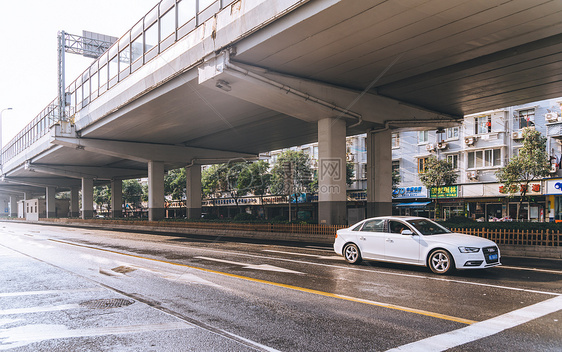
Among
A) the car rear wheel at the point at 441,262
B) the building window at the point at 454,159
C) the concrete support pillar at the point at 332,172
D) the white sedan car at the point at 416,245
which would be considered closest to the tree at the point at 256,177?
the building window at the point at 454,159

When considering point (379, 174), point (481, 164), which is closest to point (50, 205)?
point (379, 174)

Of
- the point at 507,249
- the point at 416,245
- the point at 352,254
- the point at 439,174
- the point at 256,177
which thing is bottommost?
the point at 507,249

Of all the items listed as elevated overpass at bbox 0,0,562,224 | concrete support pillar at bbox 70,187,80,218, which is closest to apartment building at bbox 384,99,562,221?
elevated overpass at bbox 0,0,562,224

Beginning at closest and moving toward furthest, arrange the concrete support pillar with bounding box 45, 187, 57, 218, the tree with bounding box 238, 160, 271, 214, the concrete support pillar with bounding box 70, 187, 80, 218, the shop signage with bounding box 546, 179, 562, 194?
1. the shop signage with bounding box 546, 179, 562, 194
2. the tree with bounding box 238, 160, 271, 214
3. the concrete support pillar with bounding box 45, 187, 57, 218
4. the concrete support pillar with bounding box 70, 187, 80, 218

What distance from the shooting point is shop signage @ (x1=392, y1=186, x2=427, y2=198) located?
129ft

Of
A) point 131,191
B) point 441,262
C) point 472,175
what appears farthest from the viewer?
point 131,191

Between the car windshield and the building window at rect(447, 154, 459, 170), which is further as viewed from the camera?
the building window at rect(447, 154, 459, 170)

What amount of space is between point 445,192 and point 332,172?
20048mm

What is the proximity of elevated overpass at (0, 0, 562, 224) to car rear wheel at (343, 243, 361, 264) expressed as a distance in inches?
288

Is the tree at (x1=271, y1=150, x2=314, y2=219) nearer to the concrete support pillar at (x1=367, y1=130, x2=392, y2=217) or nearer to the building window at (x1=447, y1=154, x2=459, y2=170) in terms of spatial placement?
the building window at (x1=447, y1=154, x2=459, y2=170)

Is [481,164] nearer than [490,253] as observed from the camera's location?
No

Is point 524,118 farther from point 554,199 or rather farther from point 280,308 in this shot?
point 280,308

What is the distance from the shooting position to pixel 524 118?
33438mm

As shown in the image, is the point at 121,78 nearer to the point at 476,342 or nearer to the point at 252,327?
the point at 252,327
